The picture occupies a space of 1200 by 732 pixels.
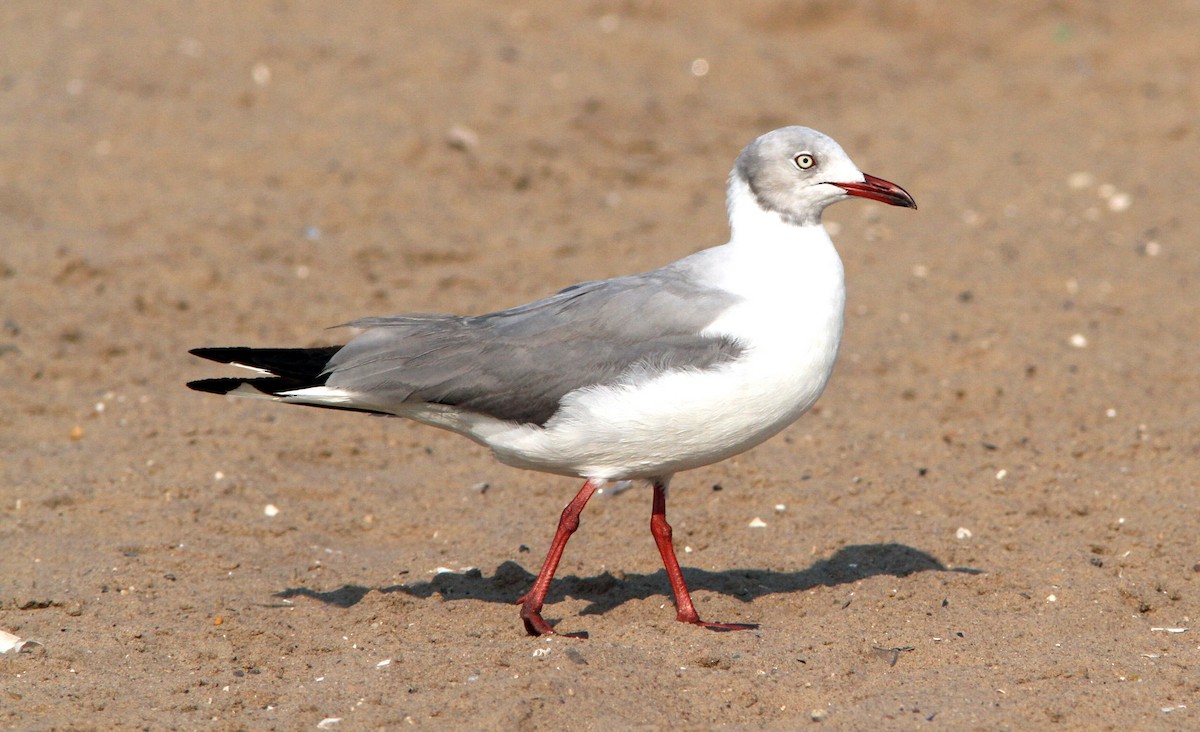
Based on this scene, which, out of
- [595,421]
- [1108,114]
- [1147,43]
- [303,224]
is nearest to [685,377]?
[595,421]

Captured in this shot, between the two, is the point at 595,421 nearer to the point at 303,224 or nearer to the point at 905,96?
the point at 303,224

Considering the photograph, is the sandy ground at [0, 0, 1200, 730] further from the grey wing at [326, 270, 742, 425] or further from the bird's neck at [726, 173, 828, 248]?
the bird's neck at [726, 173, 828, 248]

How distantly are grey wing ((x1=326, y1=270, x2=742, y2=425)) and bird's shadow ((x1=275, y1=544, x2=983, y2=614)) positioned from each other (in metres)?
1.05

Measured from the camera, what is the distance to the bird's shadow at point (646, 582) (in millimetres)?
6324

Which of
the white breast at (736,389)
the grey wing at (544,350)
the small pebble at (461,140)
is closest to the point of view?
the white breast at (736,389)

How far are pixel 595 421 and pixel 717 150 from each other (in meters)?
7.74

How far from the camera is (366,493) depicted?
7.57 meters

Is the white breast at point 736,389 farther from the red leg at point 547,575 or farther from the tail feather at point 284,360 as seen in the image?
the tail feather at point 284,360

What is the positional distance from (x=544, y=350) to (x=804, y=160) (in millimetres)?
1359

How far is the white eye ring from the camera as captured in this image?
227 inches

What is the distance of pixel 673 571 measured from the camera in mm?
5980

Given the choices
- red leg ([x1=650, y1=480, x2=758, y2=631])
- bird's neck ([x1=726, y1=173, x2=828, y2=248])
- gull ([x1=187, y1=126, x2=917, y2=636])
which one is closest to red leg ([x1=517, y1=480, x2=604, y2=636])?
gull ([x1=187, y1=126, x2=917, y2=636])

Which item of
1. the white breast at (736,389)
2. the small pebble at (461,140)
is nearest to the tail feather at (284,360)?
the white breast at (736,389)

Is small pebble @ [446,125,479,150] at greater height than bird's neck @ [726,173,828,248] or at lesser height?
lesser
